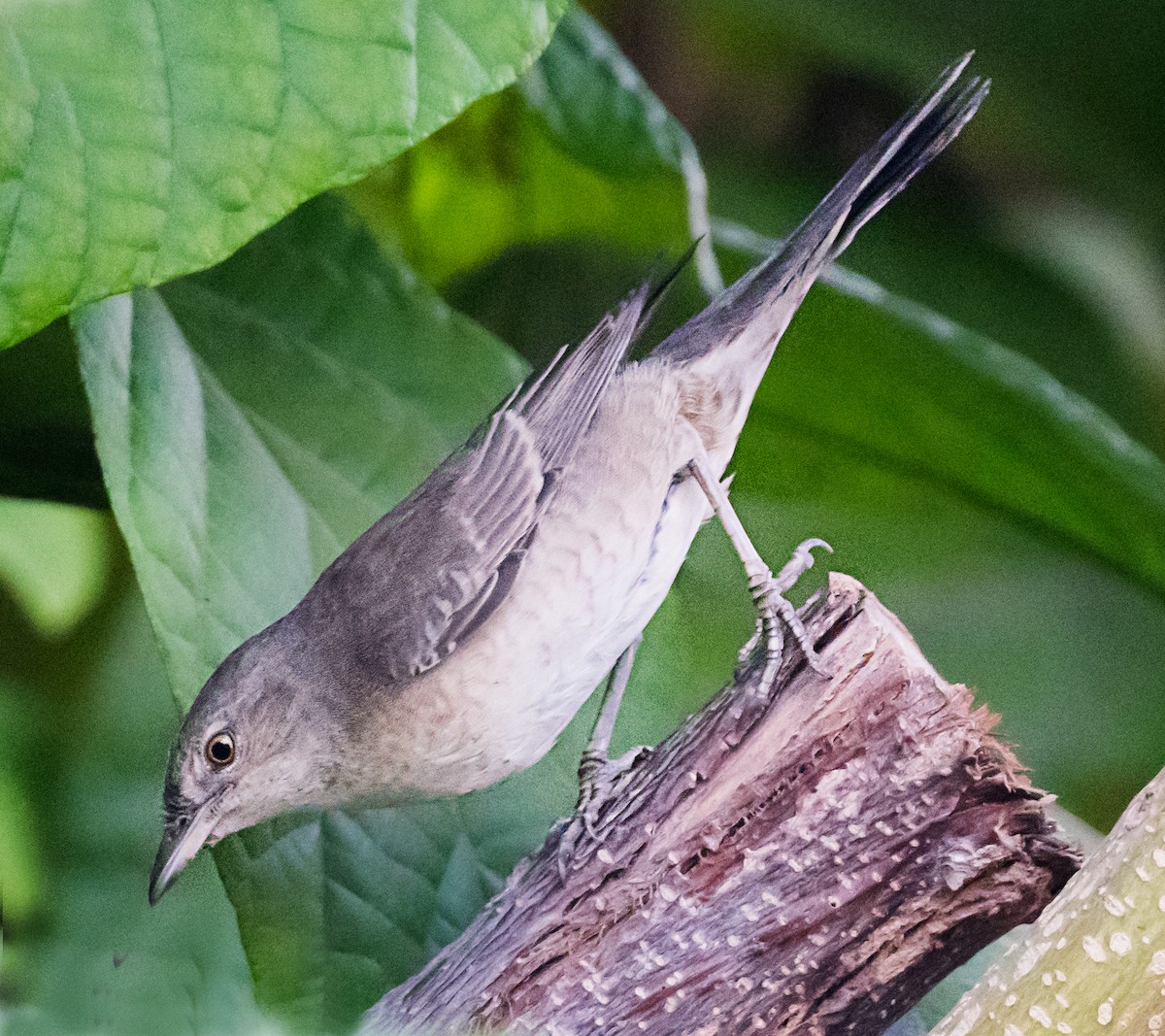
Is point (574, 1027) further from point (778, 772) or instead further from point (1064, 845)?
point (1064, 845)

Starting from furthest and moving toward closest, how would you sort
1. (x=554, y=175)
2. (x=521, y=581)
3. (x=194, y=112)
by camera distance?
1. (x=554, y=175)
2. (x=521, y=581)
3. (x=194, y=112)

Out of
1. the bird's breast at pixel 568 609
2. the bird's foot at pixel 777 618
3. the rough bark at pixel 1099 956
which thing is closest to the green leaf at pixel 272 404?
the bird's breast at pixel 568 609

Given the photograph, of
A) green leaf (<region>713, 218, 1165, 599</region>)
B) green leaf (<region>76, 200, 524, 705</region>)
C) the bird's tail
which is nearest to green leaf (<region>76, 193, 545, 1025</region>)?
green leaf (<region>76, 200, 524, 705</region>)

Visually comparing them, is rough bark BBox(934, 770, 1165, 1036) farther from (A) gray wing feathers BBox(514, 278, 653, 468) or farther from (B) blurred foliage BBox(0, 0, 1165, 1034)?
(A) gray wing feathers BBox(514, 278, 653, 468)

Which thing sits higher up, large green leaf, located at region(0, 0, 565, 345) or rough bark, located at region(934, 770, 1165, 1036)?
large green leaf, located at region(0, 0, 565, 345)

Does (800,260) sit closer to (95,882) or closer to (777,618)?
(777,618)

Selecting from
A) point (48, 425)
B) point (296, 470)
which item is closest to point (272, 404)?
point (296, 470)

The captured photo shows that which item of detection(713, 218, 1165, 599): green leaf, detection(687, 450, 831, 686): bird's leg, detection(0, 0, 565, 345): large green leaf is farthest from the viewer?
detection(713, 218, 1165, 599): green leaf
